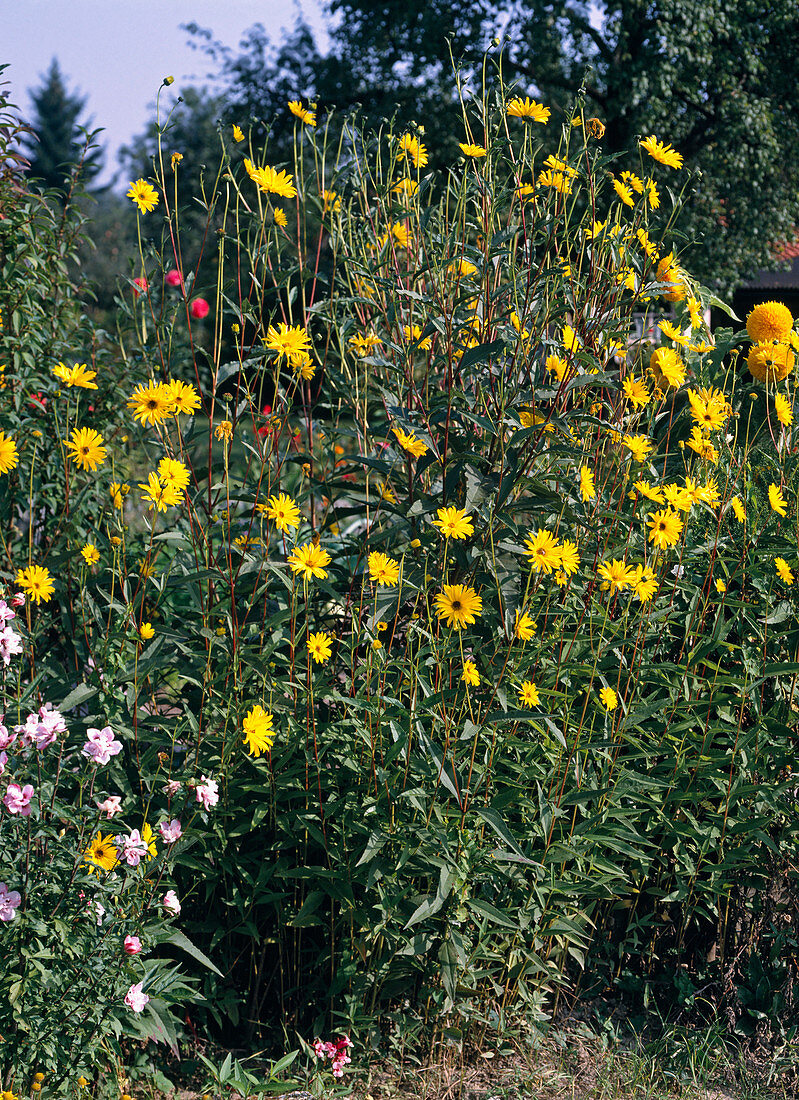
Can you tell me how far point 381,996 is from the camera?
7.25 feet

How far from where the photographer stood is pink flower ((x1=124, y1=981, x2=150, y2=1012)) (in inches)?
71.6

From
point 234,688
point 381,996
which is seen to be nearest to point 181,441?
point 234,688

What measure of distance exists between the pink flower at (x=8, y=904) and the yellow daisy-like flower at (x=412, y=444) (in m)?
1.24

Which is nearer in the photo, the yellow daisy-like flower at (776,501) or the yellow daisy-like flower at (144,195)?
the yellow daisy-like flower at (144,195)

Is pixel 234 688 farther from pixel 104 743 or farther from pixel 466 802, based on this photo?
pixel 466 802

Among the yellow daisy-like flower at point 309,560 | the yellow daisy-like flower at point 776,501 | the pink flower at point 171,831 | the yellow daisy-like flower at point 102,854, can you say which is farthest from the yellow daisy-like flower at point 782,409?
the yellow daisy-like flower at point 102,854

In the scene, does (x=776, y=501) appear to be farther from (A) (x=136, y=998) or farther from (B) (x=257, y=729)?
(A) (x=136, y=998)

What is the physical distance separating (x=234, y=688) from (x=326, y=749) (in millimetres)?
255

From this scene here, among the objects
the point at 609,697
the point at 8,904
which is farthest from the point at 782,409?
the point at 8,904

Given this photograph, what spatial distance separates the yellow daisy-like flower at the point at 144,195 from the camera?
2.18 metres

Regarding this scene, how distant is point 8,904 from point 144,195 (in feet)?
5.12

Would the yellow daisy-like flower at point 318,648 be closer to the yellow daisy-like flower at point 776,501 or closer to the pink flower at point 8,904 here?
the pink flower at point 8,904

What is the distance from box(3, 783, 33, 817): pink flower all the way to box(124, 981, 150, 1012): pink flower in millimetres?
399

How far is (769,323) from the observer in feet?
9.27
